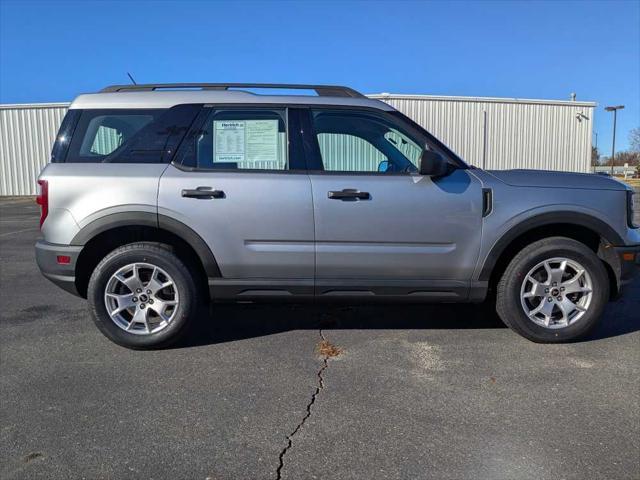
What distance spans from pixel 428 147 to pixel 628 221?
176 centimetres

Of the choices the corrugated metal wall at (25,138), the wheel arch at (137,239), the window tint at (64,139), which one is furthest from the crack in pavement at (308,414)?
the corrugated metal wall at (25,138)

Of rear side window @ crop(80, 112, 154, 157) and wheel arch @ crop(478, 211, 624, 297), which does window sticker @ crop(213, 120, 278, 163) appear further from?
wheel arch @ crop(478, 211, 624, 297)

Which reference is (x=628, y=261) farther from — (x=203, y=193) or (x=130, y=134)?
(x=130, y=134)

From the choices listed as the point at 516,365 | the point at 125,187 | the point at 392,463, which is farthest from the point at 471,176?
the point at 125,187

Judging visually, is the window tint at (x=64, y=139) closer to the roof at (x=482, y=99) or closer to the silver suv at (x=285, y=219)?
the silver suv at (x=285, y=219)

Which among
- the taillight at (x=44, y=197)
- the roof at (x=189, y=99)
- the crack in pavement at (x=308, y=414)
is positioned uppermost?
the roof at (x=189, y=99)

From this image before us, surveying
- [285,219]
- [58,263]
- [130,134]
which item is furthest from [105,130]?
[285,219]

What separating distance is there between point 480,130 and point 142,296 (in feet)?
65.7

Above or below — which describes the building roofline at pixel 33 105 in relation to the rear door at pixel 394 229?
above

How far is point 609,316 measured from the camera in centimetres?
503

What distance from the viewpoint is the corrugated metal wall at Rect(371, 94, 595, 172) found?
69.9 ft

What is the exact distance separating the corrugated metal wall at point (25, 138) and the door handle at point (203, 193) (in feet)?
71.3

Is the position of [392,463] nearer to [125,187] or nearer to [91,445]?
[91,445]

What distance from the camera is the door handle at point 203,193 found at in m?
3.97
